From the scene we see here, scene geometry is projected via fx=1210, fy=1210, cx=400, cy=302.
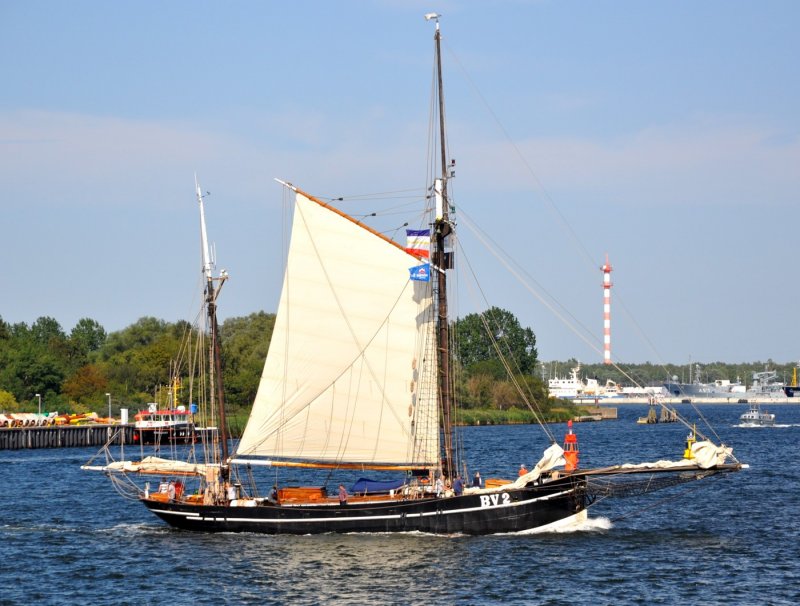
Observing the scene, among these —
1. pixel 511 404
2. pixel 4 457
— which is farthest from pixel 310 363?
pixel 511 404

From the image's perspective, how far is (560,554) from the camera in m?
45.4

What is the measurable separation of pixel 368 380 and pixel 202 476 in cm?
858

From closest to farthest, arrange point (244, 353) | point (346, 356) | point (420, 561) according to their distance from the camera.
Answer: point (420, 561) → point (346, 356) → point (244, 353)

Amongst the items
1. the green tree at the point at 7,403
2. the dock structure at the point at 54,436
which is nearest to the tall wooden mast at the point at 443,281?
the dock structure at the point at 54,436

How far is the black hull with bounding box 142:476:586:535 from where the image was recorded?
48.3 m

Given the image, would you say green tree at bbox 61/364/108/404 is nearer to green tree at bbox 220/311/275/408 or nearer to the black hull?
green tree at bbox 220/311/275/408

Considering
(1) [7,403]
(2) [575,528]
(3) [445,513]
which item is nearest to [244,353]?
(1) [7,403]

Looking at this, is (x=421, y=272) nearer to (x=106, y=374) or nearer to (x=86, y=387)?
(x=86, y=387)

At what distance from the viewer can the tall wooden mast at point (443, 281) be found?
169 feet

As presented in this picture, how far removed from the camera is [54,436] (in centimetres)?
12506

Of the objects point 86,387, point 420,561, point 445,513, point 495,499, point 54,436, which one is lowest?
point 420,561

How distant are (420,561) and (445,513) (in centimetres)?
450

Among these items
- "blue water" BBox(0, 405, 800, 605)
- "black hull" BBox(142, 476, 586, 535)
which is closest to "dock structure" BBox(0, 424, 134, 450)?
"blue water" BBox(0, 405, 800, 605)

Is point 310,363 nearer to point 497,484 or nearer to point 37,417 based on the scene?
point 497,484
